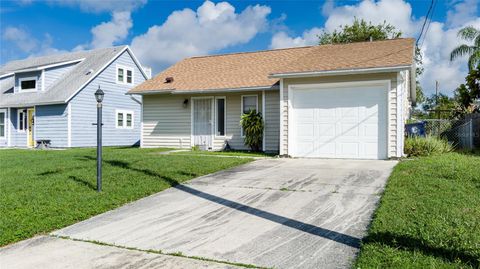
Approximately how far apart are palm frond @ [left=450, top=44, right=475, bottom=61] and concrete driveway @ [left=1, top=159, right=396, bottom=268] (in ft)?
47.6

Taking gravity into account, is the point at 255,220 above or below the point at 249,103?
below

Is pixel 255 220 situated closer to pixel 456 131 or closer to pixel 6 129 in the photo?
pixel 456 131

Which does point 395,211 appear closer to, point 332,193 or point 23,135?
point 332,193

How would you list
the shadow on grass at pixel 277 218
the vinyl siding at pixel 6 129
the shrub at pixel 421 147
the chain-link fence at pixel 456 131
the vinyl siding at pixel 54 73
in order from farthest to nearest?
the vinyl siding at pixel 6 129
the vinyl siding at pixel 54 73
the chain-link fence at pixel 456 131
the shrub at pixel 421 147
the shadow on grass at pixel 277 218

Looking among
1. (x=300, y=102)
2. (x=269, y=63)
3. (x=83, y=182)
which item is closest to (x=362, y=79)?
(x=300, y=102)

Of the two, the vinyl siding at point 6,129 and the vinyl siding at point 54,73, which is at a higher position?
the vinyl siding at point 54,73

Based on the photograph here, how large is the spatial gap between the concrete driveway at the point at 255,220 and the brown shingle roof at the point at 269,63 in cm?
476

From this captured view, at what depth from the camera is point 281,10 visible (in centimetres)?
1588

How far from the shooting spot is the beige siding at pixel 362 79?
10.7 meters

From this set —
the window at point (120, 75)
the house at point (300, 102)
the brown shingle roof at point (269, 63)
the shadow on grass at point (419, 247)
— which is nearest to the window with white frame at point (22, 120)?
the window at point (120, 75)

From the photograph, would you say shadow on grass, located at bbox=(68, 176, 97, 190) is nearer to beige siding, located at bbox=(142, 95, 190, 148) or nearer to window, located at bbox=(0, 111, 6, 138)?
beige siding, located at bbox=(142, 95, 190, 148)

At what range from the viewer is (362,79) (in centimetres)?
1112

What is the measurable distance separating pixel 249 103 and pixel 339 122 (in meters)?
4.33

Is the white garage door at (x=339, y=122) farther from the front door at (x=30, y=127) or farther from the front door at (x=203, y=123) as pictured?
the front door at (x=30, y=127)
